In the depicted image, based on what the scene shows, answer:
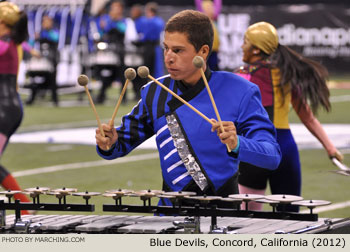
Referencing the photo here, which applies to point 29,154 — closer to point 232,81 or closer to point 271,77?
point 271,77

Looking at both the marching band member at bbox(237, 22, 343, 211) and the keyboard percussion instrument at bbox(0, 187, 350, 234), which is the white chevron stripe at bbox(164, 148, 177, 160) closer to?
the keyboard percussion instrument at bbox(0, 187, 350, 234)

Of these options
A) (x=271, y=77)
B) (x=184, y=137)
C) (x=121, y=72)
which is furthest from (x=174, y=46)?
(x=121, y=72)

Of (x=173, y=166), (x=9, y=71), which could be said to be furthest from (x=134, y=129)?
(x=9, y=71)

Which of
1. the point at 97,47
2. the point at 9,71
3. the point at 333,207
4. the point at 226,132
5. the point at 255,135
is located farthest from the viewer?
the point at 97,47

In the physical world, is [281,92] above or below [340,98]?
above

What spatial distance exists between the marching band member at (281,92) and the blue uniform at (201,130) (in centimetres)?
189

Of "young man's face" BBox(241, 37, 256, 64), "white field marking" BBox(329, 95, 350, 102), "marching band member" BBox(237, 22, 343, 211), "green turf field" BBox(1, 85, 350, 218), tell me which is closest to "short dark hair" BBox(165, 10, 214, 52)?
"marching band member" BBox(237, 22, 343, 211)

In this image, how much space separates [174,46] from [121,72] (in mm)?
16454

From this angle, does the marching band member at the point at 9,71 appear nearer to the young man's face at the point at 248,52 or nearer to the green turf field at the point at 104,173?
the green turf field at the point at 104,173

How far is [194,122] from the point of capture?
4.38m

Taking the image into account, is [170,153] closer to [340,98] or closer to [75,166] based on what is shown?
[75,166]

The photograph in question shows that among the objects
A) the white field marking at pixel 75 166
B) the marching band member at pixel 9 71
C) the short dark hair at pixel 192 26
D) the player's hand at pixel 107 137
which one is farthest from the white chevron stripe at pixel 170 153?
the white field marking at pixel 75 166

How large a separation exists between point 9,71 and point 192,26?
3449mm

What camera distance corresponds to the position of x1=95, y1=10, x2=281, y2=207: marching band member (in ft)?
14.0
